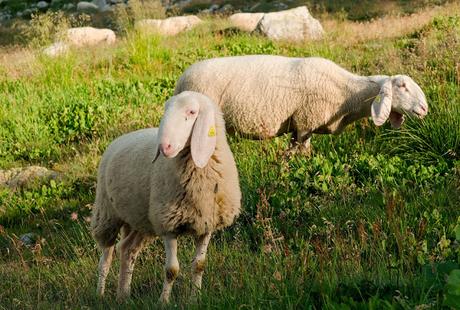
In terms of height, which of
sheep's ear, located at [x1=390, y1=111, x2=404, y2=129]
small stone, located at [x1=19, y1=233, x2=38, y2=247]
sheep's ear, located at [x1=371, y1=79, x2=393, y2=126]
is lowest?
small stone, located at [x1=19, y1=233, x2=38, y2=247]

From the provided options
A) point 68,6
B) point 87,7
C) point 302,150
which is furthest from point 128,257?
point 68,6

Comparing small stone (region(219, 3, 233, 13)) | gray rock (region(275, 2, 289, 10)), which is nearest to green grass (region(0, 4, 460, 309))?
gray rock (region(275, 2, 289, 10))

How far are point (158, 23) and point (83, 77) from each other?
217cm

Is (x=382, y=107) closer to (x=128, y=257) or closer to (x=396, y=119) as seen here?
(x=396, y=119)

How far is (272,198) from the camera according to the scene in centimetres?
550

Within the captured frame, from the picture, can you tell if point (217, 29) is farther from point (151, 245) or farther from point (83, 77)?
point (151, 245)

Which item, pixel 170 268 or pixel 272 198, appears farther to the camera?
pixel 272 198

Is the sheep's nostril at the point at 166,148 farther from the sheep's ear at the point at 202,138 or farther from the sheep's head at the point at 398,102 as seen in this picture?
the sheep's head at the point at 398,102

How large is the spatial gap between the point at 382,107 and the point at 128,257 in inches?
130

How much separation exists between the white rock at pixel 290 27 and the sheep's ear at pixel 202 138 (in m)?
10.5

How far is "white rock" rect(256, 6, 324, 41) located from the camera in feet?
46.7

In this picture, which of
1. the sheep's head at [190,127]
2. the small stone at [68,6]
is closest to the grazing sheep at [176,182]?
the sheep's head at [190,127]

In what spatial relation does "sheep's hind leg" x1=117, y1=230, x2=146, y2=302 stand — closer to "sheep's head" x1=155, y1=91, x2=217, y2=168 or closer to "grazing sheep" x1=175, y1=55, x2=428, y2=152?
"sheep's head" x1=155, y1=91, x2=217, y2=168

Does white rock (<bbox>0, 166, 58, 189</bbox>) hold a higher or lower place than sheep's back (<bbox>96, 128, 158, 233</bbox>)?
lower
